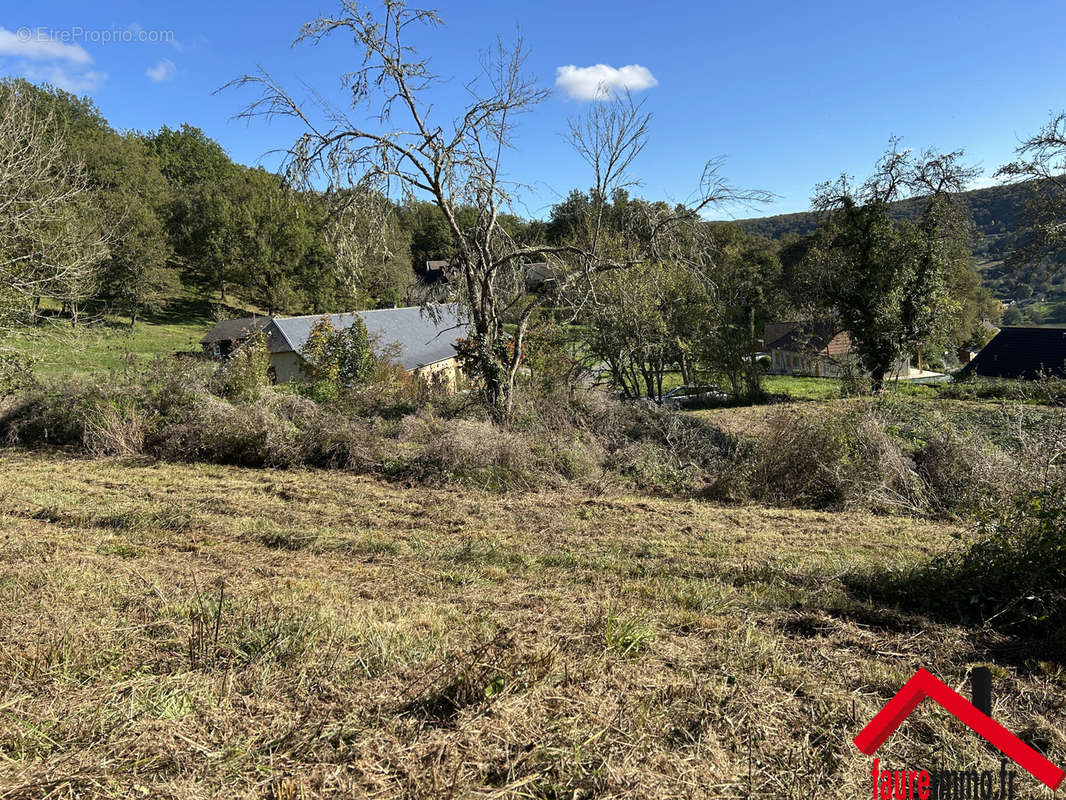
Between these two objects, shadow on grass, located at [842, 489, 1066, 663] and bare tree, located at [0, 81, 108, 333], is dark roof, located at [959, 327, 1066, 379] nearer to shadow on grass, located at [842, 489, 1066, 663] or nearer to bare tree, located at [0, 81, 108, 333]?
shadow on grass, located at [842, 489, 1066, 663]

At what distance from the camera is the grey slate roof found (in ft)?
92.9

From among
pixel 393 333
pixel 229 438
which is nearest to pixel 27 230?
pixel 229 438

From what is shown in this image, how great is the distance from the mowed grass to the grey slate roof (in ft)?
65.4

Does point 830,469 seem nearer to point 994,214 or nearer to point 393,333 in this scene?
point 393,333

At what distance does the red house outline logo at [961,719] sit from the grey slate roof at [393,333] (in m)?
23.3

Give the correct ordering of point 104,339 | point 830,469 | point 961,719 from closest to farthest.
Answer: point 961,719 < point 830,469 < point 104,339

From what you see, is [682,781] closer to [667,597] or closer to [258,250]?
[667,597]

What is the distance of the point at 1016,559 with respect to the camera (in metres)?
4.66

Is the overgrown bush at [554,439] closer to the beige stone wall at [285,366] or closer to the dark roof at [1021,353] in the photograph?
the beige stone wall at [285,366]

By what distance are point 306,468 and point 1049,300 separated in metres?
98.4

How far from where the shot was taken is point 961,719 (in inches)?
98.3

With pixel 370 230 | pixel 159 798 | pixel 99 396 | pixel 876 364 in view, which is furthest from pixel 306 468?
pixel 876 364

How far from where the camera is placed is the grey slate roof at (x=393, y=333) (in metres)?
28.3

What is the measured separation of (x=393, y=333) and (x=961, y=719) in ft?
105
